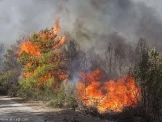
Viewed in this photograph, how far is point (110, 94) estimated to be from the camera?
28047 mm

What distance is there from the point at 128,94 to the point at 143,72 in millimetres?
4369

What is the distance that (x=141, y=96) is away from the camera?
20.3m

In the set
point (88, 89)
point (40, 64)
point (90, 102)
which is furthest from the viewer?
point (40, 64)

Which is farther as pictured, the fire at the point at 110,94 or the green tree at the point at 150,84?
the fire at the point at 110,94

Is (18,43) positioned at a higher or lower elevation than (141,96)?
higher

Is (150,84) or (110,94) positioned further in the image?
(110,94)

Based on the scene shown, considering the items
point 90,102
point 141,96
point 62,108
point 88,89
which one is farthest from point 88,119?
point 88,89

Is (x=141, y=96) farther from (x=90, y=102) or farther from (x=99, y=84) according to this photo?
(x=99, y=84)

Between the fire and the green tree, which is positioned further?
the fire

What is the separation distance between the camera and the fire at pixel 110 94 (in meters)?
23.4

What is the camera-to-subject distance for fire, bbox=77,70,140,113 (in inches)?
921

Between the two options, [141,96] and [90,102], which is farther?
[90,102]

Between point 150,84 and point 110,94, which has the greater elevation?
point 150,84

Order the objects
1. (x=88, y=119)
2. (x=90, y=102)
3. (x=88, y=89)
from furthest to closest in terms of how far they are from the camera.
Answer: (x=88, y=89), (x=90, y=102), (x=88, y=119)
